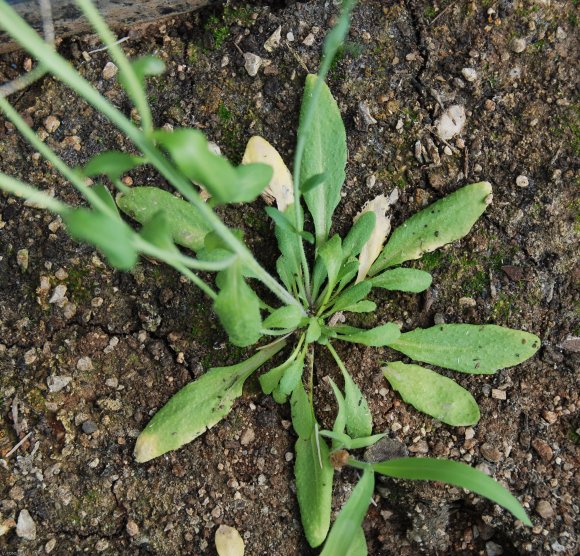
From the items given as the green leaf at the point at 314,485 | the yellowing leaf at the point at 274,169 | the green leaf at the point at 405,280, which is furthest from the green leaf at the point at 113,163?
the green leaf at the point at 314,485

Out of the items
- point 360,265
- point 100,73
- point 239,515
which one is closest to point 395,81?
point 360,265

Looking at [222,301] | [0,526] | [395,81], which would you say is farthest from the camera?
[395,81]

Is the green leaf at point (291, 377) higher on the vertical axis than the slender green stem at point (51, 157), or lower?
lower

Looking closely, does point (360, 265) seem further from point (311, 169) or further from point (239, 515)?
point (239, 515)

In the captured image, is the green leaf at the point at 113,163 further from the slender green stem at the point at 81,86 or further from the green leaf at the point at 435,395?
the green leaf at the point at 435,395

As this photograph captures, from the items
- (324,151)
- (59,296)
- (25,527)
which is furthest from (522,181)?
(25,527)

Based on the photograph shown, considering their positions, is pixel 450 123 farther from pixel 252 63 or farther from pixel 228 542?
pixel 228 542
